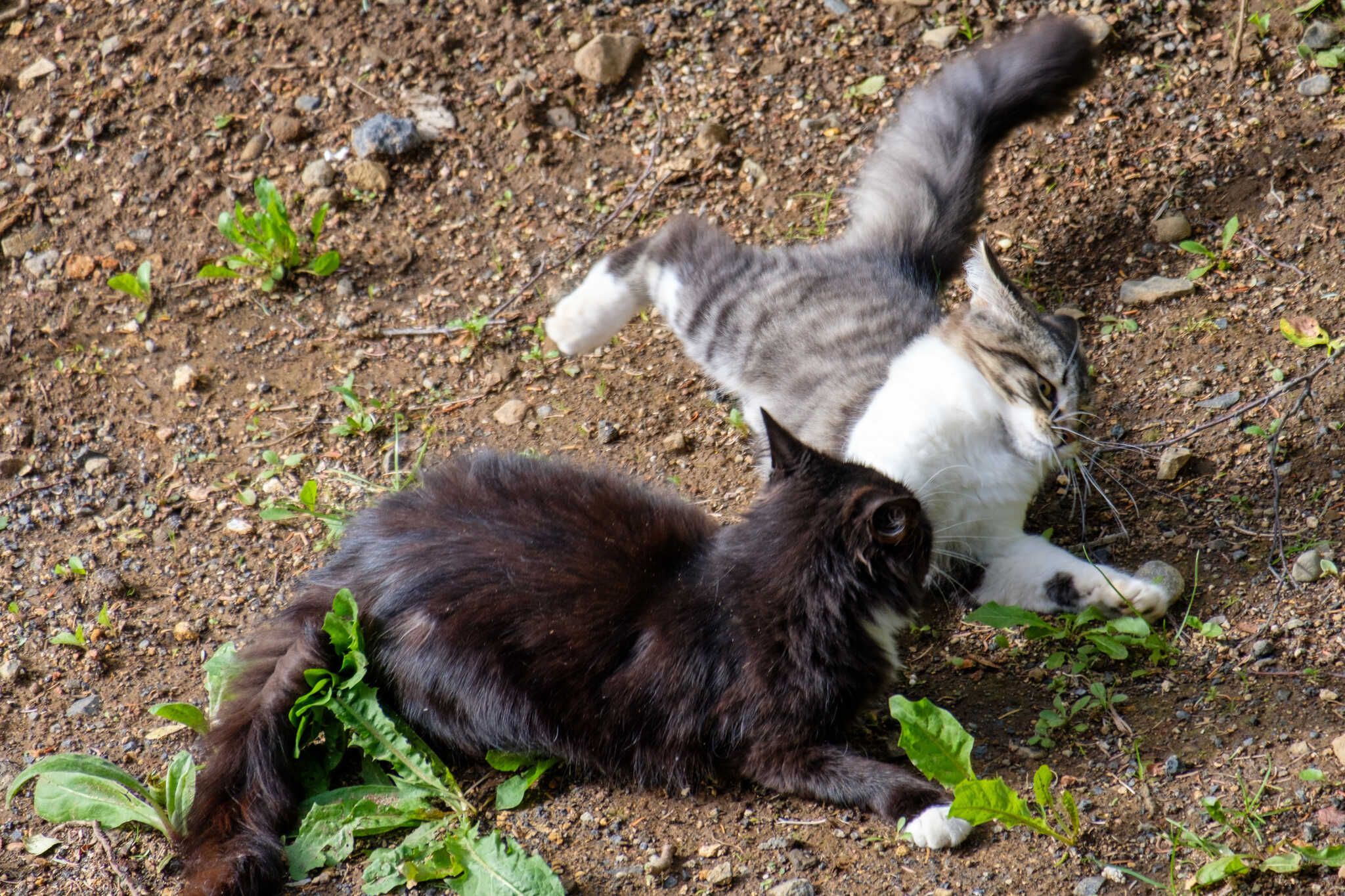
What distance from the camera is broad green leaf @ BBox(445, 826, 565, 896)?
8.01ft

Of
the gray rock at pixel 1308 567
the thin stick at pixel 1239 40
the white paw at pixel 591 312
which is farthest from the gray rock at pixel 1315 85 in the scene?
the white paw at pixel 591 312

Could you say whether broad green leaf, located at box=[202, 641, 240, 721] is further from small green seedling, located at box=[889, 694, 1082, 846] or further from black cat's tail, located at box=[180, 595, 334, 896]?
small green seedling, located at box=[889, 694, 1082, 846]

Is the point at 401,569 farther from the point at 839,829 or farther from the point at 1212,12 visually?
the point at 1212,12

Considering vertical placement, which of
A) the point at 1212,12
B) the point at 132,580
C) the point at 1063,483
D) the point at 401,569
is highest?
the point at 1212,12

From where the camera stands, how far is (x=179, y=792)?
2725mm

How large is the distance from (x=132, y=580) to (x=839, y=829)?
85.9 inches

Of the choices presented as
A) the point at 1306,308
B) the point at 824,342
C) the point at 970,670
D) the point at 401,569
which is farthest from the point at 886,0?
the point at 401,569

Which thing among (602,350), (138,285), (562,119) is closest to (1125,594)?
(602,350)

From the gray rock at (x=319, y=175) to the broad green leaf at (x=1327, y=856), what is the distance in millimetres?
3799

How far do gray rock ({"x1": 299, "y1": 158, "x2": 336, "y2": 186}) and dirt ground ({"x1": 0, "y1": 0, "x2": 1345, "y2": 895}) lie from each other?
2 centimetres

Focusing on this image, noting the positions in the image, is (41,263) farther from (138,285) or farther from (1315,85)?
(1315,85)

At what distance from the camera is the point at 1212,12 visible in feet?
13.9

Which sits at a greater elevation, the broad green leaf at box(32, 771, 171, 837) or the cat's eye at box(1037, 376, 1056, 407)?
the cat's eye at box(1037, 376, 1056, 407)

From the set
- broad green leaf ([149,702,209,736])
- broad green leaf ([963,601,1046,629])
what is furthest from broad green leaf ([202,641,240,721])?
broad green leaf ([963,601,1046,629])
